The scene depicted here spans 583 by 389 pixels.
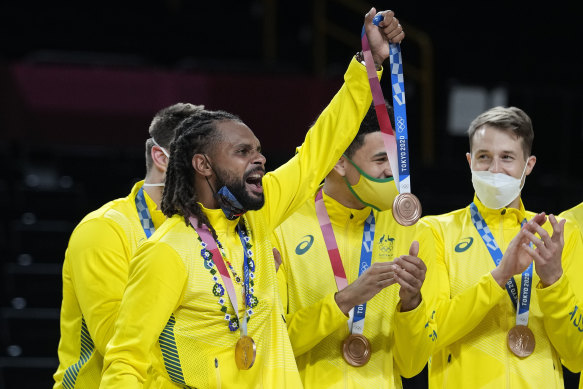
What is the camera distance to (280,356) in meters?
2.94

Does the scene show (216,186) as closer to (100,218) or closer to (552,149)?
(100,218)

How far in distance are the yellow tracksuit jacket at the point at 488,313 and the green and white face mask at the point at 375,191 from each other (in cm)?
21

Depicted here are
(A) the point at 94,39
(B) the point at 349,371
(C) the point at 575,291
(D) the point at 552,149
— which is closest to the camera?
(B) the point at 349,371

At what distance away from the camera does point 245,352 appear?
9.36 ft

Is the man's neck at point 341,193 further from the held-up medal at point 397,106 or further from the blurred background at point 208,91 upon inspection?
the blurred background at point 208,91

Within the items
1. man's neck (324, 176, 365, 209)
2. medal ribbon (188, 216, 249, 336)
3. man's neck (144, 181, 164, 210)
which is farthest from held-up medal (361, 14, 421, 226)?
man's neck (144, 181, 164, 210)

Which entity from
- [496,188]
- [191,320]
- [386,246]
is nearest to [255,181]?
[191,320]

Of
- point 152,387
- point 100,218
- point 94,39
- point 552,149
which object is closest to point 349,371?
point 152,387

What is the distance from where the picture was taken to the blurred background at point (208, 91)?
25.1 ft

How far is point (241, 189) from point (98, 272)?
0.84 metres

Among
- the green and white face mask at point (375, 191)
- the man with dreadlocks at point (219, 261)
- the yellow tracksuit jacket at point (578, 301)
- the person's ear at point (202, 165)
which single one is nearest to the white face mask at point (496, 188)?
the yellow tracksuit jacket at point (578, 301)

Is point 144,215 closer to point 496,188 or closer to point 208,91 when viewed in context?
point 496,188

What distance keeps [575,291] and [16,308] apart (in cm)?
478

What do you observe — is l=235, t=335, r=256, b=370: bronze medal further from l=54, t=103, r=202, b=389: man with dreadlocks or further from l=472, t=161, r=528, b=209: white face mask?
l=472, t=161, r=528, b=209: white face mask
